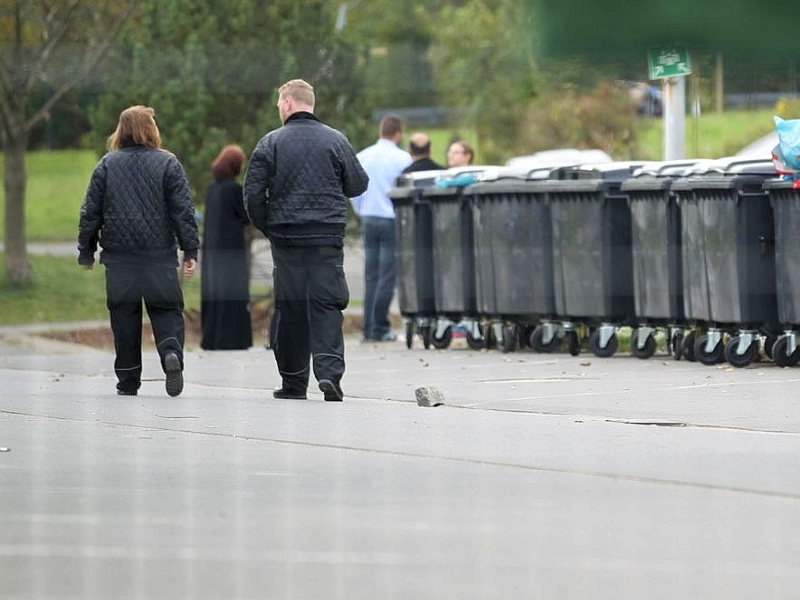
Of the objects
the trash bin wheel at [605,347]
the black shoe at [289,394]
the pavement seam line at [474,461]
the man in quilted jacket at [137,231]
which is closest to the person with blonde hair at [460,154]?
the trash bin wheel at [605,347]

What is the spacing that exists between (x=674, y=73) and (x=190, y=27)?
58.9 ft

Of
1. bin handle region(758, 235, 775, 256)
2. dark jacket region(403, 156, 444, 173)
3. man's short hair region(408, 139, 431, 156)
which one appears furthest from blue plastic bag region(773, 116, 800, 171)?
man's short hair region(408, 139, 431, 156)

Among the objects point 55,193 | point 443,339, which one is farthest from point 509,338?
point 55,193

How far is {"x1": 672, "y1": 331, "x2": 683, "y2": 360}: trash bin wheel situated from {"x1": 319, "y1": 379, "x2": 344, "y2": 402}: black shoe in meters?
3.39

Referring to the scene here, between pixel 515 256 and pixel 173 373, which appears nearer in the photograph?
pixel 173 373

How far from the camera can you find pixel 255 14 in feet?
66.0

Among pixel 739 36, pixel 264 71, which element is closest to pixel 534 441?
pixel 739 36

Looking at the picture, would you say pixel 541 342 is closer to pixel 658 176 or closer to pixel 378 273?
pixel 658 176

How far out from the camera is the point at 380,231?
15023mm

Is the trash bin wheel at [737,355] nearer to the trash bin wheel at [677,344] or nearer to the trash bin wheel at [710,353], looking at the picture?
the trash bin wheel at [710,353]

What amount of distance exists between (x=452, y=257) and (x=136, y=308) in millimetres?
4838

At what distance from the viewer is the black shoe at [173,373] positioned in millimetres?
9588

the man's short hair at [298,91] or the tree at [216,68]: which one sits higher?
the tree at [216,68]

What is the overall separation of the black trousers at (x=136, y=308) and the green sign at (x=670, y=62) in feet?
25.0
